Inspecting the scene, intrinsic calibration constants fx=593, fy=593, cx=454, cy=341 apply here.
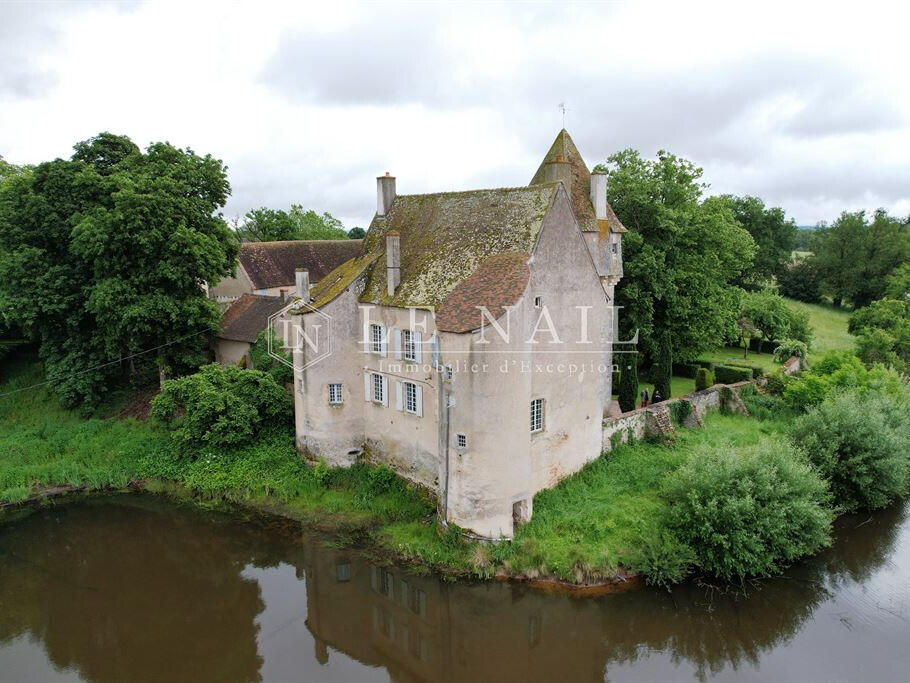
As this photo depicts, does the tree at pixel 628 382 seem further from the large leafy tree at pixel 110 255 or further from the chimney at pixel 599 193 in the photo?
the large leafy tree at pixel 110 255

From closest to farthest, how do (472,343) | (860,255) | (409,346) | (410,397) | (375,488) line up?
(472,343) → (409,346) → (410,397) → (375,488) → (860,255)

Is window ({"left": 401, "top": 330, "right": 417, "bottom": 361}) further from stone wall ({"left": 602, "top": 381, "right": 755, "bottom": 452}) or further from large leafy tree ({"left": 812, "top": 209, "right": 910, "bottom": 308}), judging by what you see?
large leafy tree ({"left": 812, "top": 209, "right": 910, "bottom": 308})

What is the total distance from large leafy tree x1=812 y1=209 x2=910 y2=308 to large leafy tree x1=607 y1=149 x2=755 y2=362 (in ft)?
105

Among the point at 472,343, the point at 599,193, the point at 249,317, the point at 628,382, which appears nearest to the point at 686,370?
the point at 628,382

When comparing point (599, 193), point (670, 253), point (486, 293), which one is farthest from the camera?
point (670, 253)

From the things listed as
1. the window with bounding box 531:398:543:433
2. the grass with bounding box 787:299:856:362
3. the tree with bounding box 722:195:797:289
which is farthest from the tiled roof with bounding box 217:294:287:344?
the tree with bounding box 722:195:797:289

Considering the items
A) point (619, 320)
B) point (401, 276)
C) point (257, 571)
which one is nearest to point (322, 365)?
point (401, 276)

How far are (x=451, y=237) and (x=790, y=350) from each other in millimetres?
26481

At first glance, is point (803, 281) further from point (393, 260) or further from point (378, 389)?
point (378, 389)

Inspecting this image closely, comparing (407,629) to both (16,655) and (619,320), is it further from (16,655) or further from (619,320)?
(619,320)

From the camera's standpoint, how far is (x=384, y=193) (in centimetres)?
2623

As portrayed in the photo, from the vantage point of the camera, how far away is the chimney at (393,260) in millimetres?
22125

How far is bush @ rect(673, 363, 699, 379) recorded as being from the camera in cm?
3578

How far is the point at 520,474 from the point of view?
19.1 meters
